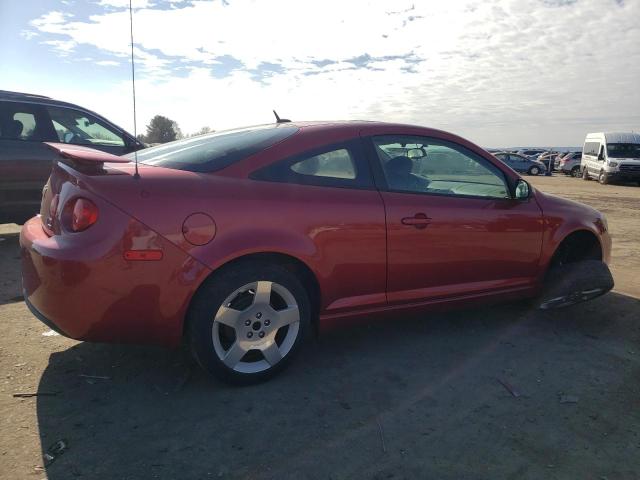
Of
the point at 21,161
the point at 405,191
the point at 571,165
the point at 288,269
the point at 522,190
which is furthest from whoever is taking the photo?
the point at 571,165

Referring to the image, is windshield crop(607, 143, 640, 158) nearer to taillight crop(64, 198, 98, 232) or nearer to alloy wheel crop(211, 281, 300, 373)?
alloy wheel crop(211, 281, 300, 373)

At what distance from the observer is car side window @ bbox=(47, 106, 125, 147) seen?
648cm

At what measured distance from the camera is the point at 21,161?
6.07 metres

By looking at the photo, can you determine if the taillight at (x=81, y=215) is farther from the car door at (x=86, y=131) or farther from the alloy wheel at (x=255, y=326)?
the car door at (x=86, y=131)

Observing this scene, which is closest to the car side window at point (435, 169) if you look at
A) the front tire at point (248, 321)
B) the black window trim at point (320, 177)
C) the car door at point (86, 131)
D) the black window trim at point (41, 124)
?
the black window trim at point (320, 177)

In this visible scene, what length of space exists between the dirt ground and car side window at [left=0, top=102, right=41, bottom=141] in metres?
3.23

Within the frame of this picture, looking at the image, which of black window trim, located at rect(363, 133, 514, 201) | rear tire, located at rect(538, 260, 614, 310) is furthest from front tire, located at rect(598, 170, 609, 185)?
black window trim, located at rect(363, 133, 514, 201)

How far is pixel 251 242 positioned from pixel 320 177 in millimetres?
665

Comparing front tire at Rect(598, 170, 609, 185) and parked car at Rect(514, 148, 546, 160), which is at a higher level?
parked car at Rect(514, 148, 546, 160)

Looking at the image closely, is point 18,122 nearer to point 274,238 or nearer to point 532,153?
point 274,238

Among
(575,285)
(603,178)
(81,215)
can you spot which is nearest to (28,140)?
(81,215)

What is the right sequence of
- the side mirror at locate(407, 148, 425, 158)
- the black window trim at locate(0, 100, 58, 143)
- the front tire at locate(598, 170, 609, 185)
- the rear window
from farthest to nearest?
1. the front tire at locate(598, 170, 609, 185)
2. the black window trim at locate(0, 100, 58, 143)
3. the side mirror at locate(407, 148, 425, 158)
4. the rear window

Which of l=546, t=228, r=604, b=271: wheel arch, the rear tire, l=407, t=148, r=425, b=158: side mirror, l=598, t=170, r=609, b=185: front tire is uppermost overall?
l=407, t=148, r=425, b=158: side mirror

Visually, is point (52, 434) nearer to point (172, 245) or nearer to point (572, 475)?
point (172, 245)
